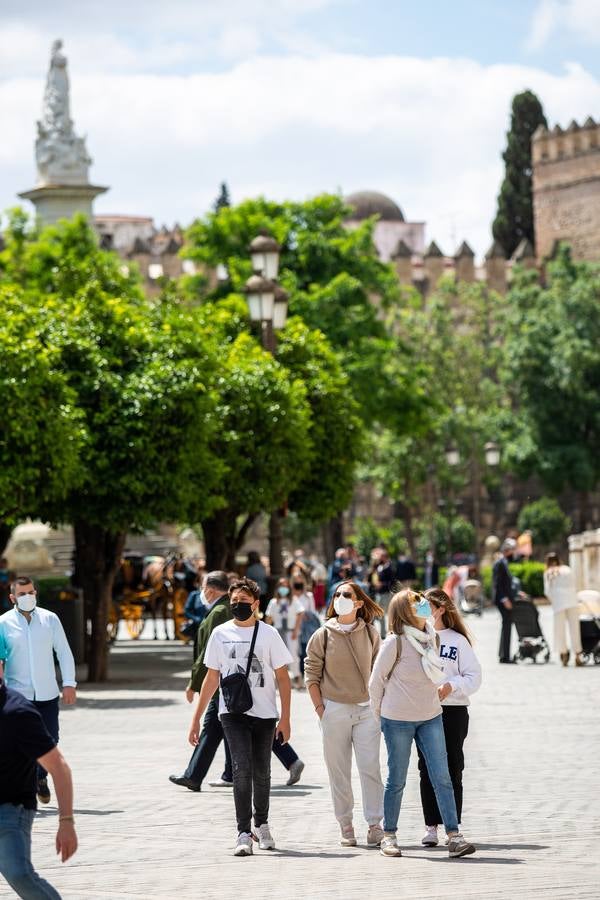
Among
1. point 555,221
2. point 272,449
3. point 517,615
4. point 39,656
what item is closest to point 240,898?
point 39,656

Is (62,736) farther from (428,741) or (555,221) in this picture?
(555,221)

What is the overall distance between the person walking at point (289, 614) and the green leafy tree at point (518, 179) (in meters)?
68.2

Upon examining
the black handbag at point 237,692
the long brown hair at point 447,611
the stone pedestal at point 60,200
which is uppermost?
the stone pedestal at point 60,200

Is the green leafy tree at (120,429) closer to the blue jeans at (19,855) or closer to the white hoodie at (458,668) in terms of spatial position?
the white hoodie at (458,668)

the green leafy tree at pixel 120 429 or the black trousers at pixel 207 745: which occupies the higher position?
the green leafy tree at pixel 120 429

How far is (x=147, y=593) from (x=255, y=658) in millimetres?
26082

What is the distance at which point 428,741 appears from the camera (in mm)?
10211

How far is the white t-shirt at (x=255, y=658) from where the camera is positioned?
10617 millimetres

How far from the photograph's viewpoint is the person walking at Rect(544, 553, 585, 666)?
25094mm

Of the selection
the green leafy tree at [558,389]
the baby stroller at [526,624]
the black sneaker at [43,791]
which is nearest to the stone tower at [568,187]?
the green leafy tree at [558,389]

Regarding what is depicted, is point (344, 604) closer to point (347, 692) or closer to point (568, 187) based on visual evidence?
point (347, 692)

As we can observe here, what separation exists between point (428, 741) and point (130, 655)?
882 inches

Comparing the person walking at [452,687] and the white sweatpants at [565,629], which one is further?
the white sweatpants at [565,629]

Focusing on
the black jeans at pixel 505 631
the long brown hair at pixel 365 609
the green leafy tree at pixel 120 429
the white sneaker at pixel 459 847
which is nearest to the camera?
the white sneaker at pixel 459 847
